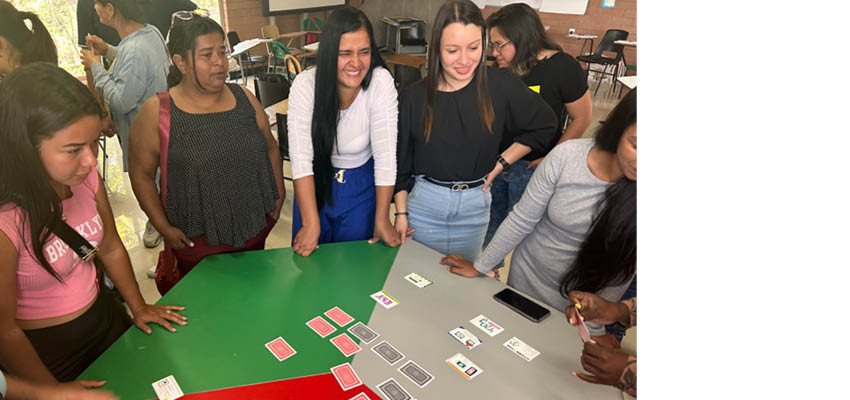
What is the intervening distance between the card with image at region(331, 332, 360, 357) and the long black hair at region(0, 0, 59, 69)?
211 centimetres

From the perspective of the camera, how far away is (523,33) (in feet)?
8.66

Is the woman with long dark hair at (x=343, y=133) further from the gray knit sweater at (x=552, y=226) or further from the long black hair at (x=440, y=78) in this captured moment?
the gray knit sweater at (x=552, y=226)

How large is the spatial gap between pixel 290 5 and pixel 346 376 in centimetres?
910

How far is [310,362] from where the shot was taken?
1419 millimetres

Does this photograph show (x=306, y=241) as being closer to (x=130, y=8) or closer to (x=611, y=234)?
(x=611, y=234)

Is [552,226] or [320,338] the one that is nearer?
[320,338]

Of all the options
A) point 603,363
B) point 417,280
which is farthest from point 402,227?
point 603,363

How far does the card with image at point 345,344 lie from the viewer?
146cm

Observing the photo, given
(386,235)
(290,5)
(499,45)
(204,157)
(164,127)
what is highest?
(290,5)

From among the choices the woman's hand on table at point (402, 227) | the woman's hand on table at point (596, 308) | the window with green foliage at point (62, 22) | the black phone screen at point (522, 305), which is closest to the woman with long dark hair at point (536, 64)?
the woman's hand on table at point (402, 227)

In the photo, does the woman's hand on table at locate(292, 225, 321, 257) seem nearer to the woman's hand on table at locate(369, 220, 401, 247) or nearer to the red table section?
the woman's hand on table at locate(369, 220, 401, 247)
